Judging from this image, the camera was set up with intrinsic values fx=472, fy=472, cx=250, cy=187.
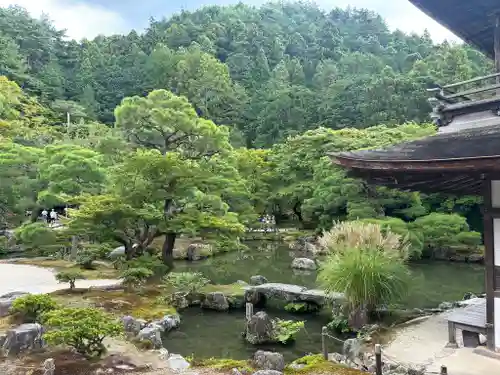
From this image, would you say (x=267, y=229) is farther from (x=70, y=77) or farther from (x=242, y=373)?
(x=70, y=77)

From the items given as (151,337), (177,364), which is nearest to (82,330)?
(177,364)

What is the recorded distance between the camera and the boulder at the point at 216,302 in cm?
1071

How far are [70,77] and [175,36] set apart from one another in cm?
1538

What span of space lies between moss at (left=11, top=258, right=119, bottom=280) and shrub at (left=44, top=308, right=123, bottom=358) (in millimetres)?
5926

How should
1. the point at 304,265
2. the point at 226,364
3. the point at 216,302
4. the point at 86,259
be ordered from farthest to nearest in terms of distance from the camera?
the point at 304,265 < the point at 86,259 < the point at 216,302 < the point at 226,364

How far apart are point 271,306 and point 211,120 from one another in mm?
15497

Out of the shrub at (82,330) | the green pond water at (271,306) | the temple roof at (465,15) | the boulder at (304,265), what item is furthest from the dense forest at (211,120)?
the temple roof at (465,15)

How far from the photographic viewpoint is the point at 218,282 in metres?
13.8

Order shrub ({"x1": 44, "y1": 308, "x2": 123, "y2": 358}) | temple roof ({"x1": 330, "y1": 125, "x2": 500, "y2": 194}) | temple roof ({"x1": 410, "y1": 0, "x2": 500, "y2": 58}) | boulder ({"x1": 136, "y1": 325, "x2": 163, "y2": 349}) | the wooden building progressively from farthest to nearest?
boulder ({"x1": 136, "y1": 325, "x2": 163, "y2": 349}) < shrub ({"x1": 44, "y1": 308, "x2": 123, "y2": 358}) < temple roof ({"x1": 410, "y1": 0, "x2": 500, "y2": 58}) < the wooden building < temple roof ({"x1": 330, "y1": 125, "x2": 500, "y2": 194})

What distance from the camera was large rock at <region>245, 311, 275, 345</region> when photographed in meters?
8.34

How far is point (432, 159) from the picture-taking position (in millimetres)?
4465

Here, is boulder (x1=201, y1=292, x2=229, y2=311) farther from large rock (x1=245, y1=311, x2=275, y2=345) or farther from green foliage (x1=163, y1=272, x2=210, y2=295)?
large rock (x1=245, y1=311, x2=275, y2=345)

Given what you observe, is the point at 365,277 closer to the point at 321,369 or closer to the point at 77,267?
the point at 321,369

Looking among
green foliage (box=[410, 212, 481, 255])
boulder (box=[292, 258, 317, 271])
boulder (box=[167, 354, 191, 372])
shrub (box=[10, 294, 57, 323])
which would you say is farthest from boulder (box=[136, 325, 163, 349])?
green foliage (box=[410, 212, 481, 255])
